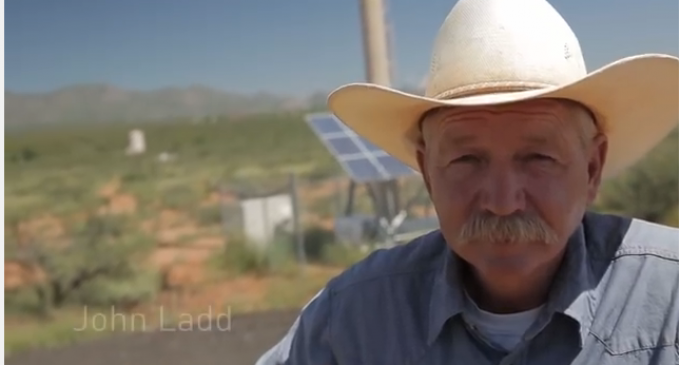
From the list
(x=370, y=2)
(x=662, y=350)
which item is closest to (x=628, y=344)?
(x=662, y=350)

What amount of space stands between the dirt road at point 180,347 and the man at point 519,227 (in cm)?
375

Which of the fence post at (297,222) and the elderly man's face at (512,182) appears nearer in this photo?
the elderly man's face at (512,182)

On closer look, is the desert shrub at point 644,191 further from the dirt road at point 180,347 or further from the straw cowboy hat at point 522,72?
the straw cowboy hat at point 522,72

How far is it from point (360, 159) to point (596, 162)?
525 centimetres

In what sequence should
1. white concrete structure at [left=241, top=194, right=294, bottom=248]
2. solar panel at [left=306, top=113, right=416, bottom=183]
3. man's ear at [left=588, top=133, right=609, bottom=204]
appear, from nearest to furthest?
man's ear at [left=588, top=133, right=609, bottom=204] → solar panel at [left=306, top=113, right=416, bottom=183] → white concrete structure at [left=241, top=194, right=294, bottom=248]

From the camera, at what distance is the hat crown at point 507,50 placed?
1279 mm

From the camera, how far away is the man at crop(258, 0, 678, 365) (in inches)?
49.2

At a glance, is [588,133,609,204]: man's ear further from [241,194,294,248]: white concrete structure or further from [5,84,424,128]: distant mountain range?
[5,84,424,128]: distant mountain range

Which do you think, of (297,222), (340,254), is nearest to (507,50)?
(297,222)

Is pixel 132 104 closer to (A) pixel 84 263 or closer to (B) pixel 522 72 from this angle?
(A) pixel 84 263

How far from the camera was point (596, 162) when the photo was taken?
136 cm

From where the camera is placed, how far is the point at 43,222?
13.8 metres

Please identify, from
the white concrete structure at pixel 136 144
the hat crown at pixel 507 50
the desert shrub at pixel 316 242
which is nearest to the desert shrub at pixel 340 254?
the desert shrub at pixel 316 242

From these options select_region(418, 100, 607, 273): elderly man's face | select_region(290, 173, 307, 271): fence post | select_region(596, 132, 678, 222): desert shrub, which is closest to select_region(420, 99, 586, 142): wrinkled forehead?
select_region(418, 100, 607, 273): elderly man's face
